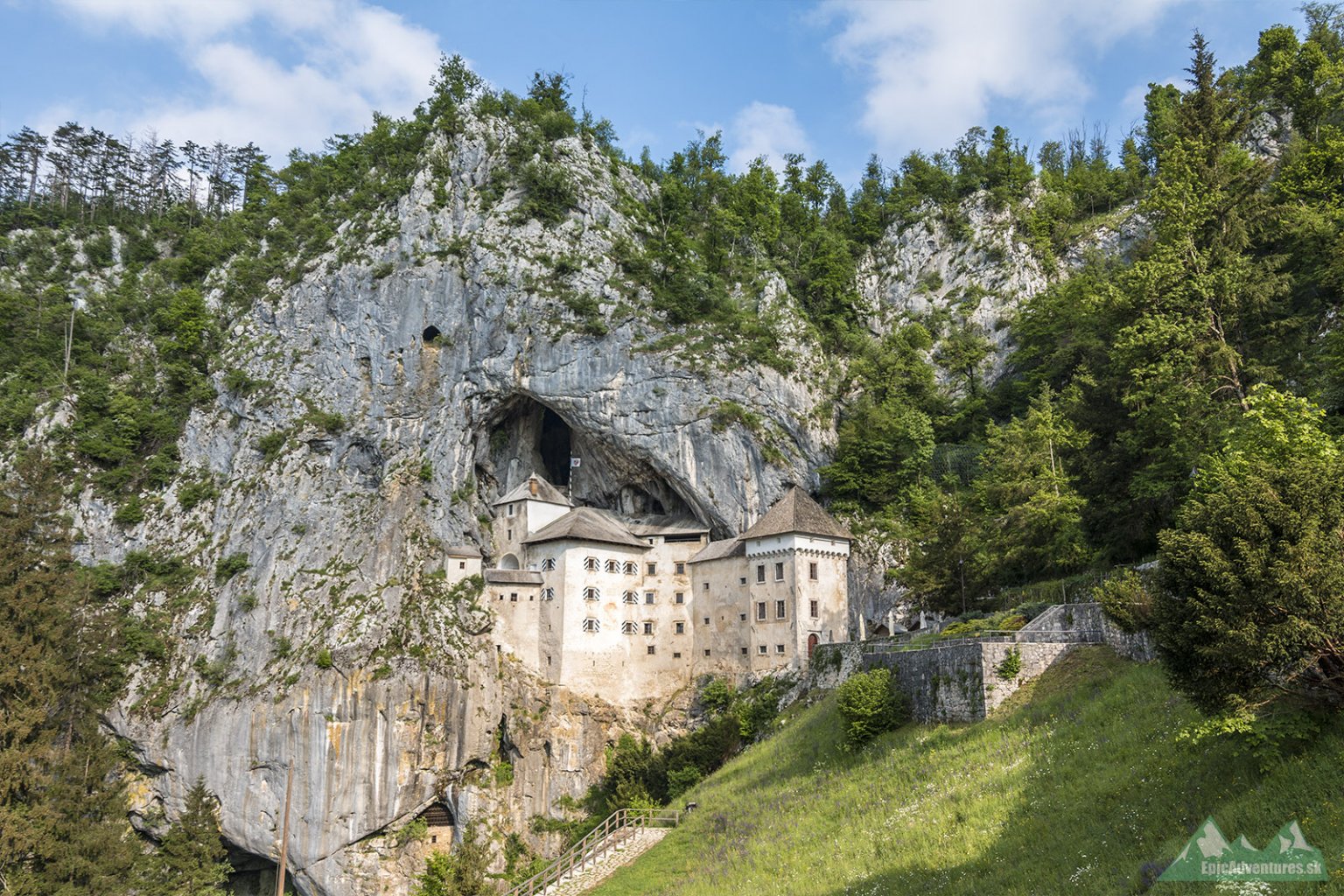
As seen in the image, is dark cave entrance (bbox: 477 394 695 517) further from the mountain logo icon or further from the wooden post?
the mountain logo icon

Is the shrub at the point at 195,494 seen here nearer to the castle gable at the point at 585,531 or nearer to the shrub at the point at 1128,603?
the castle gable at the point at 585,531

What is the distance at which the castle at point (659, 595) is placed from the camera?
167ft

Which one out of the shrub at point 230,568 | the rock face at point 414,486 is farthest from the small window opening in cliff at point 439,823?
the shrub at point 230,568

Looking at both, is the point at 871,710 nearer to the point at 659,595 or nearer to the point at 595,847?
the point at 595,847

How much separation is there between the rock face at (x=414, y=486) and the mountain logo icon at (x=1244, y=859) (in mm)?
38015

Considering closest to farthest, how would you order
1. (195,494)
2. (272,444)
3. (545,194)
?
(272,444), (195,494), (545,194)

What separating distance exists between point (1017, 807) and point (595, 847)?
18.4m

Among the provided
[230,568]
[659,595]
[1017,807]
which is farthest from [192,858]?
[1017,807]

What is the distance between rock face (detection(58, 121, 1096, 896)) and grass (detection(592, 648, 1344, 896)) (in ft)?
66.1

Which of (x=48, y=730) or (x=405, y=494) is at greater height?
(x=405, y=494)

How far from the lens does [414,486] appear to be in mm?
56594

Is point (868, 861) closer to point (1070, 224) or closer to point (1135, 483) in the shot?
point (1135, 483)

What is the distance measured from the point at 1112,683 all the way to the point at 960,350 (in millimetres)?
43077

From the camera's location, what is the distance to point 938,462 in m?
57.9
